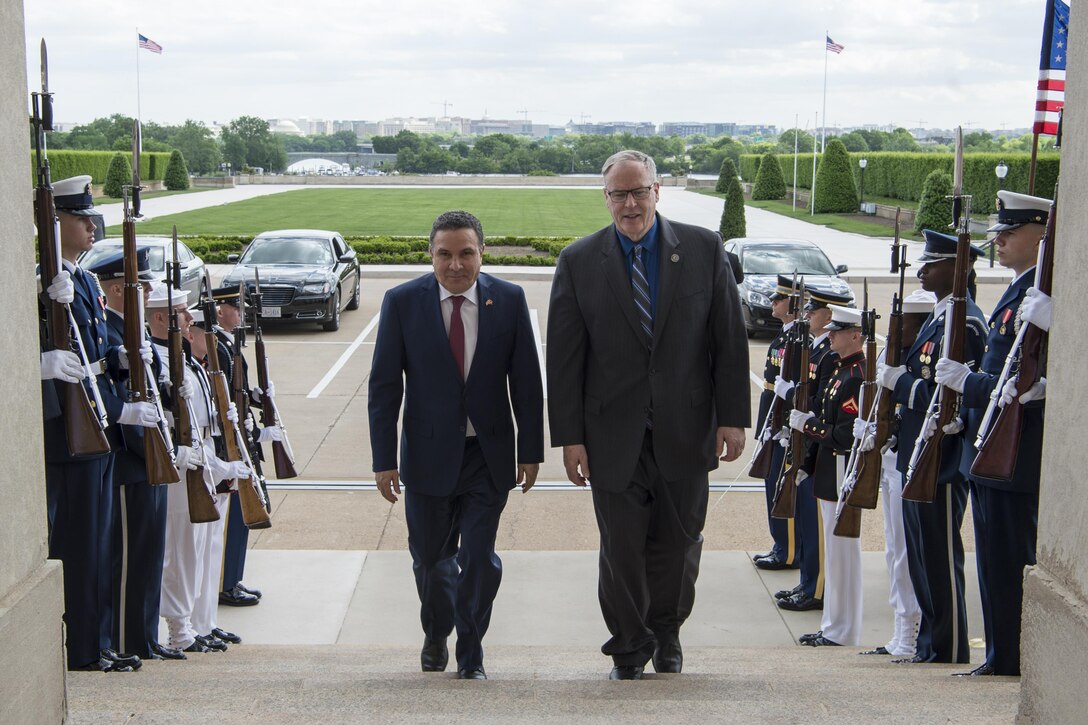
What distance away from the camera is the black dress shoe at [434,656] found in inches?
192

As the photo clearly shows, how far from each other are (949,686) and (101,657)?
335cm

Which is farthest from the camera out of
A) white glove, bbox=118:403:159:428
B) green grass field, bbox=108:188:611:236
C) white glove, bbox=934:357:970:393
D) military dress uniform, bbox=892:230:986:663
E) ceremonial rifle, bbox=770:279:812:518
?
green grass field, bbox=108:188:611:236

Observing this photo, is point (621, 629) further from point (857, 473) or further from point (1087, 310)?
point (1087, 310)

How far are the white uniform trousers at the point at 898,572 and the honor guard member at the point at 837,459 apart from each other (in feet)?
0.59

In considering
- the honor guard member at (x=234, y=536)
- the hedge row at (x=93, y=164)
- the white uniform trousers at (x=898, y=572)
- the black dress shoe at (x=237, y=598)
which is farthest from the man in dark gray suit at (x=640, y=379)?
the hedge row at (x=93, y=164)

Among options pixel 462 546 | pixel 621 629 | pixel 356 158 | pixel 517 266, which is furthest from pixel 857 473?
pixel 356 158

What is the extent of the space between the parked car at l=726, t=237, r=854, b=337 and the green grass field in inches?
554

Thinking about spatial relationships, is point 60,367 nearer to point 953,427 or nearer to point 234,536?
point 234,536

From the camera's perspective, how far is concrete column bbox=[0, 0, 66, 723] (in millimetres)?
3059

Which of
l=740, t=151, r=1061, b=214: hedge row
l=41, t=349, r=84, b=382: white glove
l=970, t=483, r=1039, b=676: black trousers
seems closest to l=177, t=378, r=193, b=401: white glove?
l=41, t=349, r=84, b=382: white glove

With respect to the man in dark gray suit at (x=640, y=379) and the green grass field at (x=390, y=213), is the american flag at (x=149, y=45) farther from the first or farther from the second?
the man in dark gray suit at (x=640, y=379)

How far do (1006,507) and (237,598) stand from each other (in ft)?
13.6

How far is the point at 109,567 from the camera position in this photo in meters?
5.04

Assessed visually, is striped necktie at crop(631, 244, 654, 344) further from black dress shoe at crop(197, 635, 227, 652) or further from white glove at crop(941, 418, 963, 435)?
black dress shoe at crop(197, 635, 227, 652)
